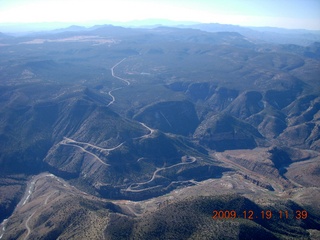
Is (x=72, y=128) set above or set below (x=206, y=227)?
below

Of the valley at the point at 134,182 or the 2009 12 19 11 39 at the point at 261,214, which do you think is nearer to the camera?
the valley at the point at 134,182

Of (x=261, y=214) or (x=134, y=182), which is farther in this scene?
(x=134, y=182)

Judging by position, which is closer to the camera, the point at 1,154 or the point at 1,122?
the point at 1,154

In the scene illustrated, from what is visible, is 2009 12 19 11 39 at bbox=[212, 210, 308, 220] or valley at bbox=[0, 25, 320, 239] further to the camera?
2009 12 19 11 39 at bbox=[212, 210, 308, 220]

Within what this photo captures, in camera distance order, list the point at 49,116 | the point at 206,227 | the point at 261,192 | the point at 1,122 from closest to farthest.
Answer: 1. the point at 206,227
2. the point at 261,192
3. the point at 1,122
4. the point at 49,116

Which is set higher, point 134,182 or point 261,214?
point 261,214

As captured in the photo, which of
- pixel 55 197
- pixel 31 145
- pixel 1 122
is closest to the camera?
pixel 55 197

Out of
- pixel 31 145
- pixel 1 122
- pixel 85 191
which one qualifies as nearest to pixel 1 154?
pixel 31 145

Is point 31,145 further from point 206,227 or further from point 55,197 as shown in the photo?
point 206,227

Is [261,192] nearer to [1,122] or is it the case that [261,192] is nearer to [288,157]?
[288,157]

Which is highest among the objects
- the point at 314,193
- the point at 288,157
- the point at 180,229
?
the point at 180,229
